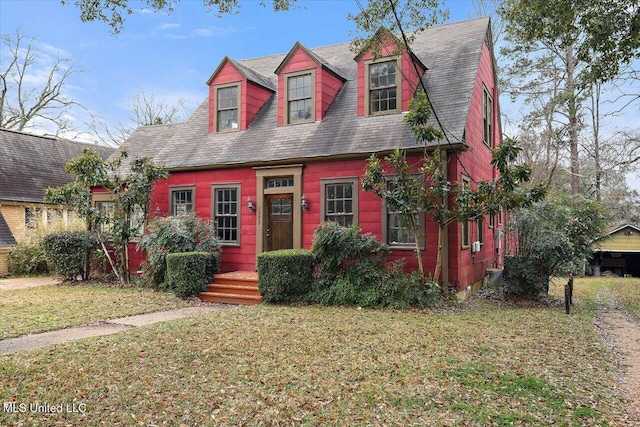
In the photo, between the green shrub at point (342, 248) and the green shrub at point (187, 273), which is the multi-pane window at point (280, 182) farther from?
the green shrub at point (187, 273)

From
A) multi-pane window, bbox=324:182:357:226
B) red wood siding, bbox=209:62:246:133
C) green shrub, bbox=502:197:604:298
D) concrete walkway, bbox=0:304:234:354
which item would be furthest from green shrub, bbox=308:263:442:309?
red wood siding, bbox=209:62:246:133

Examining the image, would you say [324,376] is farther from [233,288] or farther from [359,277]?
[233,288]

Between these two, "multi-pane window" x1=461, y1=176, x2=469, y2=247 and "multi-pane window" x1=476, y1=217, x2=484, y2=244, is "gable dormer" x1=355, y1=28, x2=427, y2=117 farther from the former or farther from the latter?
"multi-pane window" x1=476, y1=217, x2=484, y2=244

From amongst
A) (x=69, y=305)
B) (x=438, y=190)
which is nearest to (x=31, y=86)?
(x=69, y=305)

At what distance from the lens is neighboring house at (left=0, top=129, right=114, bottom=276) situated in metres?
17.0

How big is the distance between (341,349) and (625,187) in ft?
102

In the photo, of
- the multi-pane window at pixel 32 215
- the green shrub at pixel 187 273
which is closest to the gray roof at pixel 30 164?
the multi-pane window at pixel 32 215

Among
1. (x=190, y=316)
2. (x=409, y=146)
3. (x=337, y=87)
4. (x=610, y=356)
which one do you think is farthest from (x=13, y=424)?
(x=337, y=87)

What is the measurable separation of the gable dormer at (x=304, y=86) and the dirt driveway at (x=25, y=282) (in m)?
8.45

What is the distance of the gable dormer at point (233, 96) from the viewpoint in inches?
515

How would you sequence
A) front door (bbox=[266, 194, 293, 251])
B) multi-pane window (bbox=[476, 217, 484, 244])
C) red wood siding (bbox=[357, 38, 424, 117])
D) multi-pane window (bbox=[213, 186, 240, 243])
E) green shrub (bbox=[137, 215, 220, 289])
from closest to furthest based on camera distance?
red wood siding (bbox=[357, 38, 424, 117]), green shrub (bbox=[137, 215, 220, 289]), front door (bbox=[266, 194, 293, 251]), multi-pane window (bbox=[213, 186, 240, 243]), multi-pane window (bbox=[476, 217, 484, 244])

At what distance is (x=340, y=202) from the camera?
10.8m

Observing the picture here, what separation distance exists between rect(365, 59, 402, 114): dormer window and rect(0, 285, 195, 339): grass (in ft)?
21.5

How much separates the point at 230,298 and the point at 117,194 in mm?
4839
